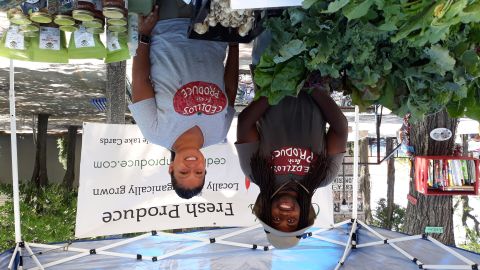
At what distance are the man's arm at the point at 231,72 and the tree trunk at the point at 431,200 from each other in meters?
2.24

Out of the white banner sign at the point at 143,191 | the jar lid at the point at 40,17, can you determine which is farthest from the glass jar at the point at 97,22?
the white banner sign at the point at 143,191

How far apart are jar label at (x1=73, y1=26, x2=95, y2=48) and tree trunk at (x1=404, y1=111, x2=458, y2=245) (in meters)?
2.62

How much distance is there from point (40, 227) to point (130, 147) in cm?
219

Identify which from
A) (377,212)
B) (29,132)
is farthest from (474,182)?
(29,132)

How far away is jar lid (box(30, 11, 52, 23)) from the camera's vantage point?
1469 mm

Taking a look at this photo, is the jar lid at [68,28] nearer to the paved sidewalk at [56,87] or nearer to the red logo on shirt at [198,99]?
the red logo on shirt at [198,99]

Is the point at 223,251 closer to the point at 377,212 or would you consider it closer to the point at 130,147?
the point at 130,147

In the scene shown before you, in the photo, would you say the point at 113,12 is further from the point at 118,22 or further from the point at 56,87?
the point at 56,87

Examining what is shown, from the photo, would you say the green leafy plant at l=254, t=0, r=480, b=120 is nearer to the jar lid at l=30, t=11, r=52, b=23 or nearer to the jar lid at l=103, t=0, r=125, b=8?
the jar lid at l=103, t=0, r=125, b=8

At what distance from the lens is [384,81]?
1.30 metres

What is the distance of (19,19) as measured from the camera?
148 centimetres

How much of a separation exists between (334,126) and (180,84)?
0.56 m

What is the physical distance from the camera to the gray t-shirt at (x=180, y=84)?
1.60 meters

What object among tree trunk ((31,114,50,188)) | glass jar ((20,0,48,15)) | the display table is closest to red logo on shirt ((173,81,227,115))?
glass jar ((20,0,48,15))
